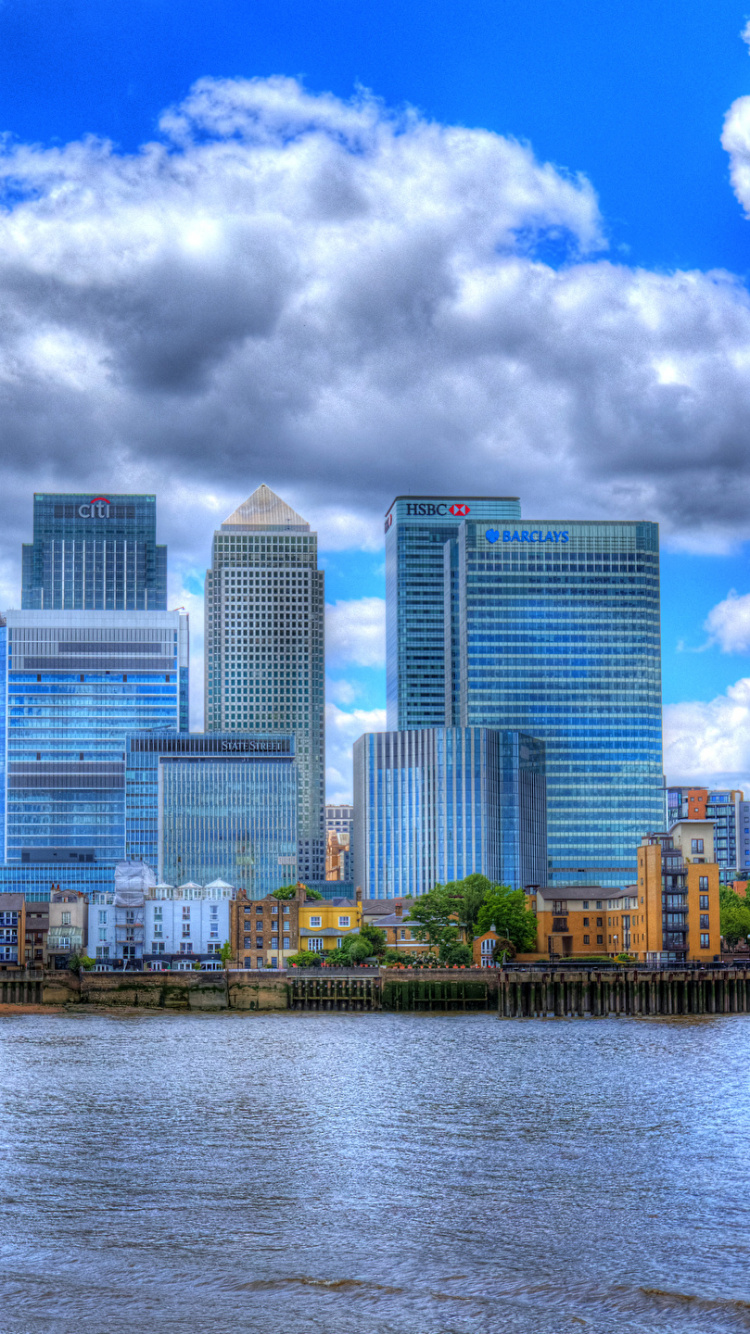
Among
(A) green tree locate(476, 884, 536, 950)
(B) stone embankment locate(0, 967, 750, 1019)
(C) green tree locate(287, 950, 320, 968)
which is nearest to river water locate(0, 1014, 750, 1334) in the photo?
(B) stone embankment locate(0, 967, 750, 1019)

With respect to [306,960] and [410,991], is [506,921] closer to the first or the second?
[306,960]

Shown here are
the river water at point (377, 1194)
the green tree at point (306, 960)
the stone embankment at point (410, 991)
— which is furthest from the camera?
the green tree at point (306, 960)

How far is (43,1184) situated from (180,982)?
108750 mm

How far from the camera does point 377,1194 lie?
5575 cm

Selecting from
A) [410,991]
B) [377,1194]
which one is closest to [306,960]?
[410,991]

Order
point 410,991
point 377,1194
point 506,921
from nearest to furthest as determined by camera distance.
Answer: point 377,1194
point 410,991
point 506,921

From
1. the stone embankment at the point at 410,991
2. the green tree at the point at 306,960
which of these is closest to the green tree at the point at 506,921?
the green tree at the point at 306,960

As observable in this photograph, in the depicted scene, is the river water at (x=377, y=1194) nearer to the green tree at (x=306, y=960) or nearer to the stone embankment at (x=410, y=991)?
the stone embankment at (x=410, y=991)

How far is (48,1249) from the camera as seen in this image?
48.1 meters

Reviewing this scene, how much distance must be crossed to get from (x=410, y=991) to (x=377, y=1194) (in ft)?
347

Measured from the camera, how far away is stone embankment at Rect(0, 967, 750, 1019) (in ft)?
477

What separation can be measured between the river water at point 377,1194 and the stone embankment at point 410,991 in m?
43.9

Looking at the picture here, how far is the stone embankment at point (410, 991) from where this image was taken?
14550cm

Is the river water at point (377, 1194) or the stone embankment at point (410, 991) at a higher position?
the river water at point (377, 1194)
